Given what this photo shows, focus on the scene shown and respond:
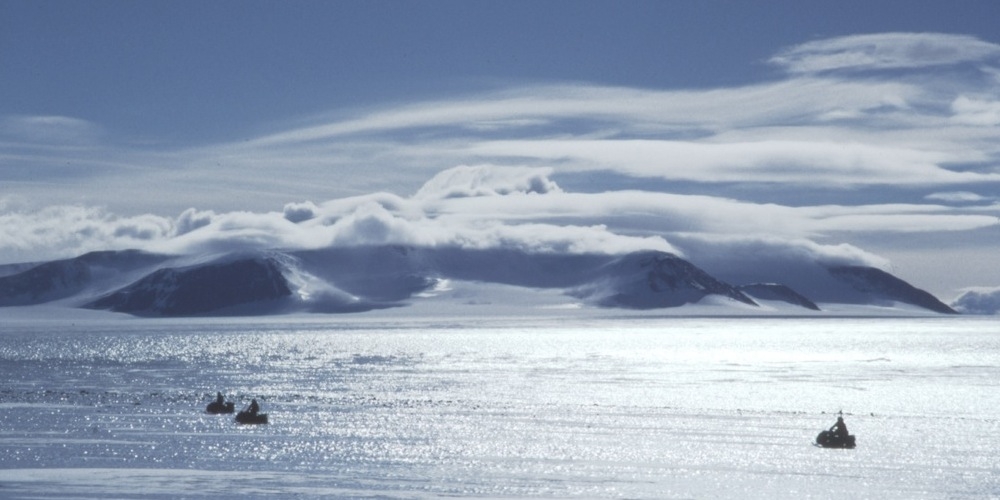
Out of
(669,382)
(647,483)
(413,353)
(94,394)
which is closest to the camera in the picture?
(647,483)

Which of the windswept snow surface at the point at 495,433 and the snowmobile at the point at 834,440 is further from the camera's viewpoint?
the snowmobile at the point at 834,440

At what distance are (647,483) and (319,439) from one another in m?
21.4

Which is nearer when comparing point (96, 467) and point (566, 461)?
point (96, 467)

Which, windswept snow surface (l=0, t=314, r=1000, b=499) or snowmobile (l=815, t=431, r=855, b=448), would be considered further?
A: snowmobile (l=815, t=431, r=855, b=448)

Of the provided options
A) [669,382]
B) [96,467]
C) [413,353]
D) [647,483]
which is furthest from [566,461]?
[413,353]

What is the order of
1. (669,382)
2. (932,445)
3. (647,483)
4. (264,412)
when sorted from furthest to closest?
(669,382), (264,412), (932,445), (647,483)

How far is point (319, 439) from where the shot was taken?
67.6 m

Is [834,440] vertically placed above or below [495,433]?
below

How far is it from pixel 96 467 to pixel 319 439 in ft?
47.5

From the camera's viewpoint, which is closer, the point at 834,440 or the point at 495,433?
the point at 834,440

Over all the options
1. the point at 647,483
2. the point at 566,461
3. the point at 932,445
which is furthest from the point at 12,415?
the point at 932,445

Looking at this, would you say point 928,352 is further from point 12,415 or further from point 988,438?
point 12,415

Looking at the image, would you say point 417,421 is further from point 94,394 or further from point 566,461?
point 94,394

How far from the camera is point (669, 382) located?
378ft
